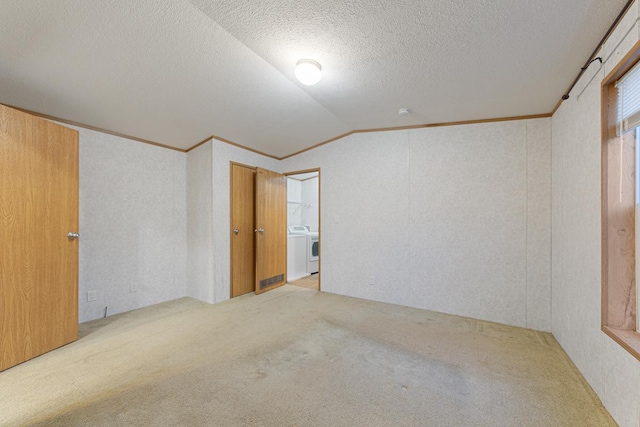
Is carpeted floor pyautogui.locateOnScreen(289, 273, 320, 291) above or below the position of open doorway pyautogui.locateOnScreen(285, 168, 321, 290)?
below

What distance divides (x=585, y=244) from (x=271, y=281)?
3687 millimetres

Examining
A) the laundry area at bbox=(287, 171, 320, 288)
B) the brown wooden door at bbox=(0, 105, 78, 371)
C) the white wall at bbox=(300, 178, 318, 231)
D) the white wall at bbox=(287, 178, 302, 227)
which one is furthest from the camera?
the white wall at bbox=(300, 178, 318, 231)

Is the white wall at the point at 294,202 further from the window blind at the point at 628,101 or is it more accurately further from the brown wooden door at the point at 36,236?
the window blind at the point at 628,101

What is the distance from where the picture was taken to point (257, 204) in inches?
156

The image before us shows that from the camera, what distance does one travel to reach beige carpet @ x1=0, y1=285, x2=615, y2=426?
1460 mm

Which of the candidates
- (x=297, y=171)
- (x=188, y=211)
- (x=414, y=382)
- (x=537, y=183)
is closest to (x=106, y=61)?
(x=188, y=211)

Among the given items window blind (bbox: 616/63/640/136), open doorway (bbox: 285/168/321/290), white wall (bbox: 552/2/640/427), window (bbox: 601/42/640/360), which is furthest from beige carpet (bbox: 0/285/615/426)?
A: open doorway (bbox: 285/168/321/290)

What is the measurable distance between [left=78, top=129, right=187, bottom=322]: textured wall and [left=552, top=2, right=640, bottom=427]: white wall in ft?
14.0

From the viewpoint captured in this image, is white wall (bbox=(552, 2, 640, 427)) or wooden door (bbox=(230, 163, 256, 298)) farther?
wooden door (bbox=(230, 163, 256, 298))

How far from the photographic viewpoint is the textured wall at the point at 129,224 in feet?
9.36

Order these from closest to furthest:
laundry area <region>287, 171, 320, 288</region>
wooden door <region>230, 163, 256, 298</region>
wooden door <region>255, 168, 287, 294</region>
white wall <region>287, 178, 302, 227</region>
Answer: wooden door <region>230, 163, 256, 298</region> < wooden door <region>255, 168, 287, 294</region> < laundry area <region>287, 171, 320, 288</region> < white wall <region>287, 178, 302, 227</region>

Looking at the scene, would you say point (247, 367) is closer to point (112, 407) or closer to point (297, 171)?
point (112, 407)

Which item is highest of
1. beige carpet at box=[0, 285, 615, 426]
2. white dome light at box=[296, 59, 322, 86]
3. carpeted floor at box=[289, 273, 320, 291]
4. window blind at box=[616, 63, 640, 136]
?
white dome light at box=[296, 59, 322, 86]

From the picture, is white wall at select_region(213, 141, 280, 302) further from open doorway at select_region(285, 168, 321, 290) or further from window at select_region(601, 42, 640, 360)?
window at select_region(601, 42, 640, 360)
